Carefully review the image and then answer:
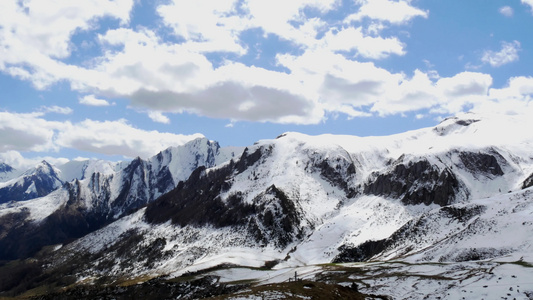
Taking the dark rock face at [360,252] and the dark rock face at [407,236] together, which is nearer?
the dark rock face at [407,236]

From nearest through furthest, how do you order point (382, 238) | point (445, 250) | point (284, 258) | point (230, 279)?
point (445, 250)
point (230, 279)
point (382, 238)
point (284, 258)

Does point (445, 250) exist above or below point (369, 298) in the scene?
below

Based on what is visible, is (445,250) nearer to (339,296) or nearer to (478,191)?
(339,296)

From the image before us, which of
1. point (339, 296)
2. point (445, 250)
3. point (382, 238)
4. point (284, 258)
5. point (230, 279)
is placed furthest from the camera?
point (284, 258)

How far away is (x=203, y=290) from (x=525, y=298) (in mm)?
73090

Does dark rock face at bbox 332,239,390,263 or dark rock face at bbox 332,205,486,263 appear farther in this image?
dark rock face at bbox 332,239,390,263

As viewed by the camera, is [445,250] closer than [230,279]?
Yes

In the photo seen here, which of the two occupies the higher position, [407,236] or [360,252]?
[407,236]

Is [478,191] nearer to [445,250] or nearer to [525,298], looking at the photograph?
[445,250]

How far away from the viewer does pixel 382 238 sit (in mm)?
165250

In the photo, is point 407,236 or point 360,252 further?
point 360,252

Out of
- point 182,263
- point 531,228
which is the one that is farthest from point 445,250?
point 182,263

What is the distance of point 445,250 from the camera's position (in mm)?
109562

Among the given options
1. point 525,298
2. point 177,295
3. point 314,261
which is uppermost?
point 525,298
